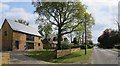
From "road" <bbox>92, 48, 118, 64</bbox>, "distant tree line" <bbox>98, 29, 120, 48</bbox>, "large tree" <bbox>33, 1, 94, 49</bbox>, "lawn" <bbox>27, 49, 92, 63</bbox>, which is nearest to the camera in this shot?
"road" <bbox>92, 48, 118, 64</bbox>

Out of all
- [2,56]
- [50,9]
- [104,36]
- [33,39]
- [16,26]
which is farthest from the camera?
[104,36]

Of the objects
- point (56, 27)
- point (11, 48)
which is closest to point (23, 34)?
point (11, 48)

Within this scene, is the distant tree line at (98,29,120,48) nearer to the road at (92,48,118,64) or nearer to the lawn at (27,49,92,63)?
the road at (92,48,118,64)

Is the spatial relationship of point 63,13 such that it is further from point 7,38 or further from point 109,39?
point 109,39

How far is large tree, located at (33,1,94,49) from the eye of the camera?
44656mm

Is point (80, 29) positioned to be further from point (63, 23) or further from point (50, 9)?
point (50, 9)

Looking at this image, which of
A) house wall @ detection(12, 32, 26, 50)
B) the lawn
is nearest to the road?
the lawn

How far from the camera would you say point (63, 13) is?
4531cm

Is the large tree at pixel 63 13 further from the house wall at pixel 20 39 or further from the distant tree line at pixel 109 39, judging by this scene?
the distant tree line at pixel 109 39

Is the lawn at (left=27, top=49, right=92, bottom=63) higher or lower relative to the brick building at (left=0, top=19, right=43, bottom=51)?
lower

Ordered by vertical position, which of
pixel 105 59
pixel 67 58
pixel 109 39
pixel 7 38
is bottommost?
pixel 67 58

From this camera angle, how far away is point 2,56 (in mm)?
8195

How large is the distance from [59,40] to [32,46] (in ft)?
67.2

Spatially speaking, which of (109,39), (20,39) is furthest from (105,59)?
(109,39)
